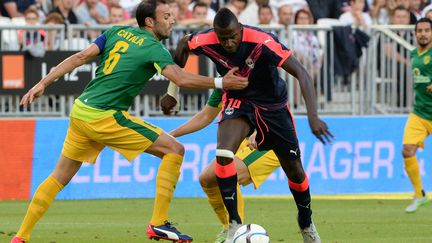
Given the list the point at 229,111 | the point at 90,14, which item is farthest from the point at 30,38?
the point at 229,111

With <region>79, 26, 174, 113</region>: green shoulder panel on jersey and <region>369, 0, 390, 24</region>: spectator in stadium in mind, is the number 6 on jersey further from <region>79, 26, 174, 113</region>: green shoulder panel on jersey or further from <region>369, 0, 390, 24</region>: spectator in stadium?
<region>369, 0, 390, 24</region>: spectator in stadium

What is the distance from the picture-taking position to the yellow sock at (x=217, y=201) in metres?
11.6

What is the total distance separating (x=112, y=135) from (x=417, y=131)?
21.3ft

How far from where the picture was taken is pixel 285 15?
66.0 ft

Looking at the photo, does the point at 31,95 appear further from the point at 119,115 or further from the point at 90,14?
the point at 90,14

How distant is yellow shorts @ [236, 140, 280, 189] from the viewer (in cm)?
1235

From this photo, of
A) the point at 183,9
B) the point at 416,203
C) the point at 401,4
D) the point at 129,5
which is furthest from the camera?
the point at 401,4

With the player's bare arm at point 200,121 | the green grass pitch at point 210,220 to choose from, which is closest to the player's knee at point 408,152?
the green grass pitch at point 210,220

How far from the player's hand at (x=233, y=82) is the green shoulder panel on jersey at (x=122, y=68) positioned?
94 cm

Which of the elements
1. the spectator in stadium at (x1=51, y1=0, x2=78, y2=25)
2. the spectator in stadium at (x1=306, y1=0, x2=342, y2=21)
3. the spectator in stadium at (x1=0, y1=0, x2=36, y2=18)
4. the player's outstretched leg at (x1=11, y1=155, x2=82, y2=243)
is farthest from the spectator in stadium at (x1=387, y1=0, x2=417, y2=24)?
the player's outstretched leg at (x1=11, y1=155, x2=82, y2=243)

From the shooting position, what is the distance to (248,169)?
12.3 metres

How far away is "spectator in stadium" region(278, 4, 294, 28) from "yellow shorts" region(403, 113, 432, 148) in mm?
4091

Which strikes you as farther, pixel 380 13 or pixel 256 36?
pixel 380 13

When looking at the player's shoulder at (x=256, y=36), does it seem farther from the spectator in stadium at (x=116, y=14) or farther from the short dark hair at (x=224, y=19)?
the spectator in stadium at (x=116, y=14)
